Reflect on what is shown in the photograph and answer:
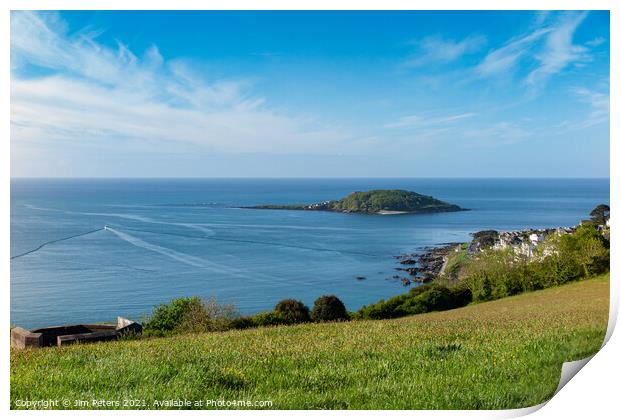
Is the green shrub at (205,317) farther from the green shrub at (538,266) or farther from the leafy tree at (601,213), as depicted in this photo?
the green shrub at (538,266)

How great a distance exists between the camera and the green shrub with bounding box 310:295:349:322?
9989 mm

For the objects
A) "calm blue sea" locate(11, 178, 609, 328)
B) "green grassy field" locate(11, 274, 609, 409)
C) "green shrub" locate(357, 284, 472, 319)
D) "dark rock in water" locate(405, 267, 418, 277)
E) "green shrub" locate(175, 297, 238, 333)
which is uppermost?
"calm blue sea" locate(11, 178, 609, 328)

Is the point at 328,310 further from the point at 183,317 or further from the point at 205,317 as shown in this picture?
the point at 183,317

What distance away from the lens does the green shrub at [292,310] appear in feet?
31.9

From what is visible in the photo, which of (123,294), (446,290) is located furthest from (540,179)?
(446,290)

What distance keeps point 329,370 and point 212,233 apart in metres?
4.76

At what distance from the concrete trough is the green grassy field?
447 millimetres

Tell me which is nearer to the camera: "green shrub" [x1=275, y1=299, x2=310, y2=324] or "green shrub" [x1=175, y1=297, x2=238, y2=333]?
"green shrub" [x1=175, y1=297, x2=238, y2=333]

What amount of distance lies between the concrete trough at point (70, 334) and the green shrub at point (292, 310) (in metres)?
3.01

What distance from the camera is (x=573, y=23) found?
5668mm

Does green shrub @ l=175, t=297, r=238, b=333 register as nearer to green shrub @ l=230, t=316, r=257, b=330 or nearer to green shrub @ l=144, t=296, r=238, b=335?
green shrub @ l=144, t=296, r=238, b=335

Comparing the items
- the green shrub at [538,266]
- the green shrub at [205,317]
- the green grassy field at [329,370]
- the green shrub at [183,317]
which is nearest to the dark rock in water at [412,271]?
the green shrub at [538,266]

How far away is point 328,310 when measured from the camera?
10.4 m

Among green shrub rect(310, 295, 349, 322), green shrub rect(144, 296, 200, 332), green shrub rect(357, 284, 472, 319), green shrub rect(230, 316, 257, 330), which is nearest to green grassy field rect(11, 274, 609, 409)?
green shrub rect(144, 296, 200, 332)
